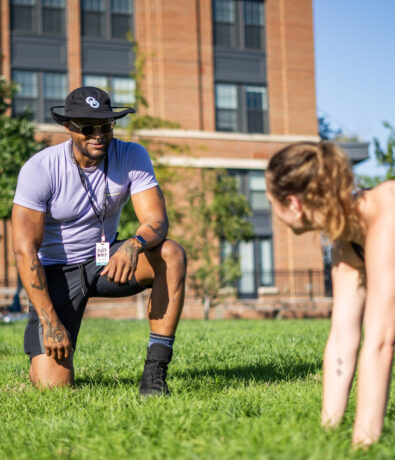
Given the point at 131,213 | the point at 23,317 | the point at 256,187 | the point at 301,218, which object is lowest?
the point at 23,317

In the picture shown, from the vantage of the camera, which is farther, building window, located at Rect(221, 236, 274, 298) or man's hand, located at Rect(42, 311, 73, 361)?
building window, located at Rect(221, 236, 274, 298)

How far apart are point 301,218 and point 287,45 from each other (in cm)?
2648

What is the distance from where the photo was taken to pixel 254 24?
27.4 meters

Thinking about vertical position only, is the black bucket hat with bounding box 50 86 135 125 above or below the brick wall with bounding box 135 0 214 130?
below

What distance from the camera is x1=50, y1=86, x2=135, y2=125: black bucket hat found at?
4293mm

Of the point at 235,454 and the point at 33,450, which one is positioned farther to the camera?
the point at 33,450

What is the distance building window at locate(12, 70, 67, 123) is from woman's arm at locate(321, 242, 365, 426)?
22.2 metres

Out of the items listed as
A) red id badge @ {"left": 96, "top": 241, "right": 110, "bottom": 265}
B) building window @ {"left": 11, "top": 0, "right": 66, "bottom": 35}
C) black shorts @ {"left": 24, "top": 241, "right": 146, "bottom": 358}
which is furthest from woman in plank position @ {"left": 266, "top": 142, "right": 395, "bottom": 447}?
building window @ {"left": 11, "top": 0, "right": 66, "bottom": 35}

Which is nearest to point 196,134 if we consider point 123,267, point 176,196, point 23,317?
point 176,196

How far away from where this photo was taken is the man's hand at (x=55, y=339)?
13.8 feet

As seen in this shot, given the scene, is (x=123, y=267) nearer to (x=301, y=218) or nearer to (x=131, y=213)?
(x=301, y=218)

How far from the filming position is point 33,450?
292 cm

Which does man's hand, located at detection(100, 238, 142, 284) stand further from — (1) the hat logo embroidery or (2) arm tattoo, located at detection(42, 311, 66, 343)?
(1) the hat logo embroidery

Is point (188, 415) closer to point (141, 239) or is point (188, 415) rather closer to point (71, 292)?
point (141, 239)
